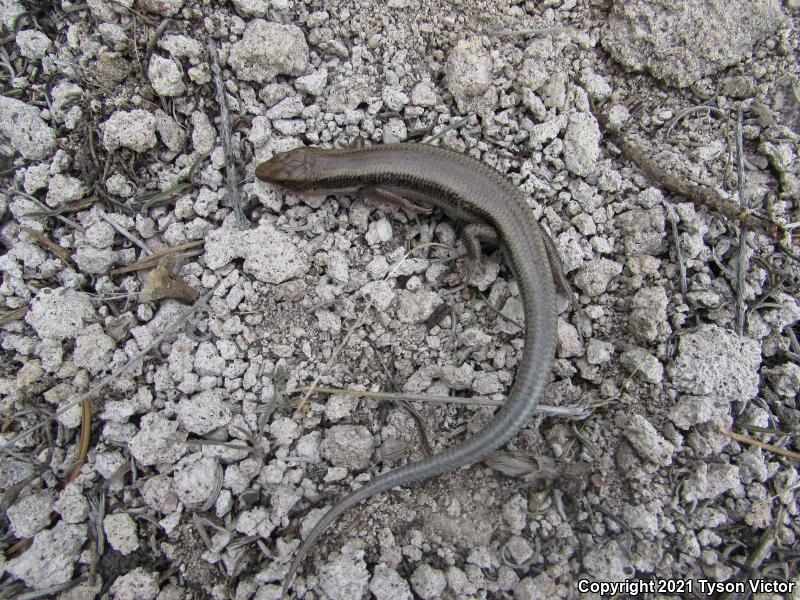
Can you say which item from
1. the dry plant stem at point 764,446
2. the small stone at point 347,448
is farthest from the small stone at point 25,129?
the dry plant stem at point 764,446

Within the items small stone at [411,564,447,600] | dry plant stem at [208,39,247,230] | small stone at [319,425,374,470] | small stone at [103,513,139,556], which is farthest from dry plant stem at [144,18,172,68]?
small stone at [411,564,447,600]

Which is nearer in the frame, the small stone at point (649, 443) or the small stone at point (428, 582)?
the small stone at point (428, 582)

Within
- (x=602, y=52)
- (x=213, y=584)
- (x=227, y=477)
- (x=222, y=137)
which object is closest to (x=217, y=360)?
(x=227, y=477)

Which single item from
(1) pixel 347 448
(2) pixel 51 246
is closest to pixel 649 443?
(1) pixel 347 448

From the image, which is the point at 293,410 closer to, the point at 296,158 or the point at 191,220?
the point at 191,220

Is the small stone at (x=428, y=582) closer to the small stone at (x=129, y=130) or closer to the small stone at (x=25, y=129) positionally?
the small stone at (x=129, y=130)
